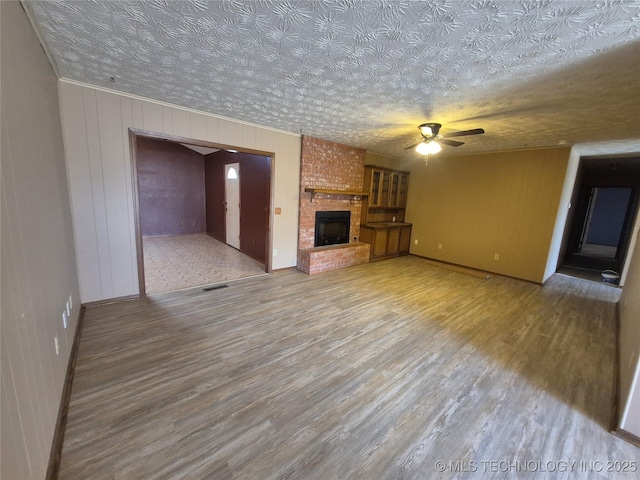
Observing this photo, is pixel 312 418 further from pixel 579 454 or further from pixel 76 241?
pixel 76 241

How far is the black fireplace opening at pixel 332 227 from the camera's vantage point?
5.34 meters

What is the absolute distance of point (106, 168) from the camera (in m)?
3.03

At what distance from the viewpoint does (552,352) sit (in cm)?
267

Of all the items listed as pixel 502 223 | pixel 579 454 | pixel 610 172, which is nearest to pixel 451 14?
pixel 579 454

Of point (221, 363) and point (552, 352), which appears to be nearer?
point (221, 363)

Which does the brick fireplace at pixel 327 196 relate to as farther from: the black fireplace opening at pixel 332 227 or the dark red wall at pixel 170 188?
the dark red wall at pixel 170 188

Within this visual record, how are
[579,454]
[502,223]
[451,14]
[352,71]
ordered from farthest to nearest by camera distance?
[502,223]
[352,71]
[579,454]
[451,14]

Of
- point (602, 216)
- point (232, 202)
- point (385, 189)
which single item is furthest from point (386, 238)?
point (602, 216)

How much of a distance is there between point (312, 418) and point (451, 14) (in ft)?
8.70

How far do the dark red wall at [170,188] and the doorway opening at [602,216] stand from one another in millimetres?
9954

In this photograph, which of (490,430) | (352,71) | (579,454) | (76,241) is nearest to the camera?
(579,454)

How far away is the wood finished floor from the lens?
1490 mm

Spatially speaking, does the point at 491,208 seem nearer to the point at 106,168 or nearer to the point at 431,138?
the point at 431,138

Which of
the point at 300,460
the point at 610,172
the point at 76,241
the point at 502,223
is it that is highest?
the point at 610,172
